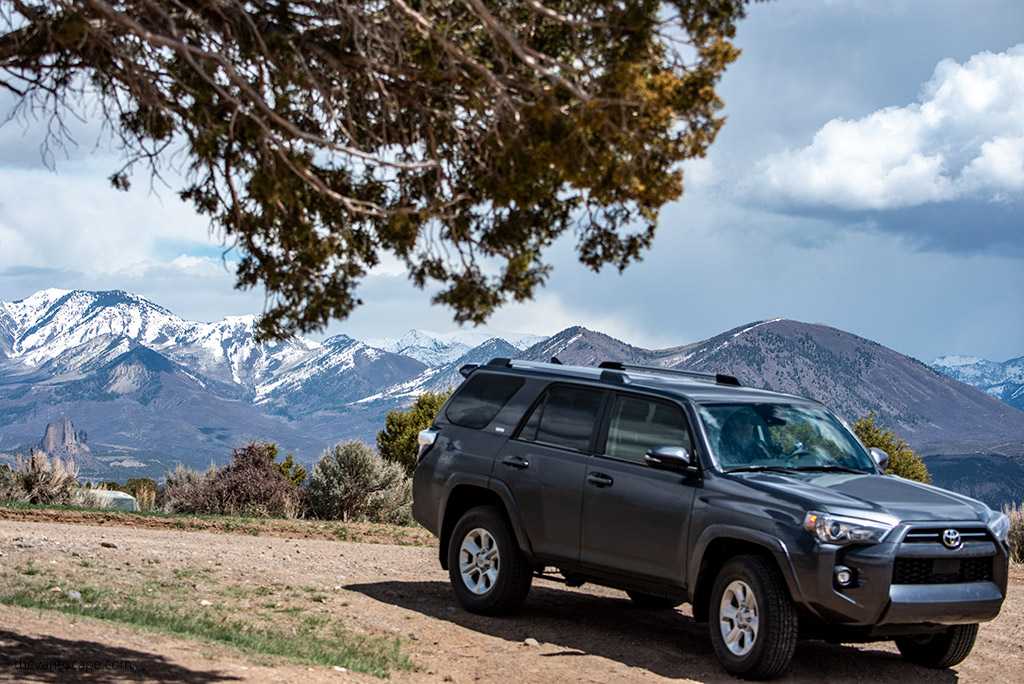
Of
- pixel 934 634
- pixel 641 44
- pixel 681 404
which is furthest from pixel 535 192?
pixel 934 634

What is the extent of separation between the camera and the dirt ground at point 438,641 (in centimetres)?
825

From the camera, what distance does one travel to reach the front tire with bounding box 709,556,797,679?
320 inches

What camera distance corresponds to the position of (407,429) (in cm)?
3375

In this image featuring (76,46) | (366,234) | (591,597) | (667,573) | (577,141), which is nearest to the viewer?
(577,141)

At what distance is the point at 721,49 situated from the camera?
6945 mm

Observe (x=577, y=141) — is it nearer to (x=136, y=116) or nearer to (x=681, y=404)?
(x=681, y=404)

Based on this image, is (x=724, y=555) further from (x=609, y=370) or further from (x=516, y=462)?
(x=516, y=462)

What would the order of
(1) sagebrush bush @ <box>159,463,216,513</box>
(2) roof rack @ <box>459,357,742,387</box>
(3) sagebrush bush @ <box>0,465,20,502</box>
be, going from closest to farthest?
(2) roof rack @ <box>459,357,742,387</box>, (3) sagebrush bush @ <box>0,465,20,502</box>, (1) sagebrush bush @ <box>159,463,216,513</box>

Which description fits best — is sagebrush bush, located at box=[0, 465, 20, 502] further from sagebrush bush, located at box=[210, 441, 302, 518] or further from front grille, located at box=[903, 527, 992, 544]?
front grille, located at box=[903, 527, 992, 544]

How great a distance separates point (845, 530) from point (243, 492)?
15.2m

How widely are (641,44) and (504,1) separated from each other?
1184 millimetres

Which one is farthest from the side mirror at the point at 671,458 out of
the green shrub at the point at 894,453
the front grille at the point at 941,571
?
the green shrub at the point at 894,453

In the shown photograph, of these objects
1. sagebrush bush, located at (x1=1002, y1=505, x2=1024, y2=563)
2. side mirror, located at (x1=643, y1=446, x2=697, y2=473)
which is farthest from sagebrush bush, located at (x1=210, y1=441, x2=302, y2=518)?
side mirror, located at (x1=643, y1=446, x2=697, y2=473)

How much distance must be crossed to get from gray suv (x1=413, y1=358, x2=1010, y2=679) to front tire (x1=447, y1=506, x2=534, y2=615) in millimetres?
16
